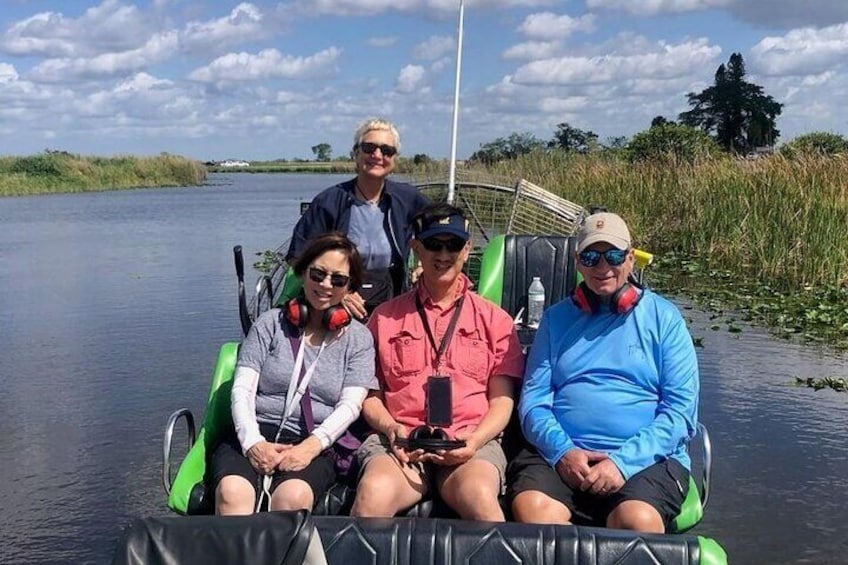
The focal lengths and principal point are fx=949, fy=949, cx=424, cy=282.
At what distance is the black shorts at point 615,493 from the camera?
3.72 meters

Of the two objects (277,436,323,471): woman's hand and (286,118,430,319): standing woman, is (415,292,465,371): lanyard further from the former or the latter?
(286,118,430,319): standing woman

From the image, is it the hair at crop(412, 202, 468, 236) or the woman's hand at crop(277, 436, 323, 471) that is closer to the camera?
the woman's hand at crop(277, 436, 323, 471)

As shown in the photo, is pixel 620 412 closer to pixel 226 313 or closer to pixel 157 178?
pixel 226 313

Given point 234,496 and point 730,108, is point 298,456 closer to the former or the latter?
A: point 234,496

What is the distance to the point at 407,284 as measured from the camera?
5770 mm

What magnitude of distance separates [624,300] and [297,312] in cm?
143

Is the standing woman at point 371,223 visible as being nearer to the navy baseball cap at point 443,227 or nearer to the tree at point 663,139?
the navy baseball cap at point 443,227

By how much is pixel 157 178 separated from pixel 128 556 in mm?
66598

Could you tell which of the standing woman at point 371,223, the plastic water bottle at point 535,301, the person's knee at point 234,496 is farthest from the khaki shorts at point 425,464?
the plastic water bottle at point 535,301

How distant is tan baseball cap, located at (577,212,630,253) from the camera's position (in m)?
3.93

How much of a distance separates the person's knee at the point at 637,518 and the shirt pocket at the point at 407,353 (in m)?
1.07


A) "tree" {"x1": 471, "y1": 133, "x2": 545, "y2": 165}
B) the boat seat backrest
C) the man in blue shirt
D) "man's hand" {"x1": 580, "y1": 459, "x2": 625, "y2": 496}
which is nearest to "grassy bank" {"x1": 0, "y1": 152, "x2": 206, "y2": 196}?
"tree" {"x1": 471, "y1": 133, "x2": 545, "y2": 165}

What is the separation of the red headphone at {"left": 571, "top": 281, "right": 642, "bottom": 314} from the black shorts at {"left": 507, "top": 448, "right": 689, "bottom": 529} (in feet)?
2.15

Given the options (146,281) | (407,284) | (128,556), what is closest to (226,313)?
(146,281)
